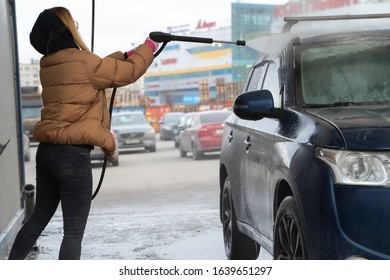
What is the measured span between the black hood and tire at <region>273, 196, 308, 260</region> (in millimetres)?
1383

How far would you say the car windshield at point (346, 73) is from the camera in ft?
15.2

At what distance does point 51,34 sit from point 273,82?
155cm

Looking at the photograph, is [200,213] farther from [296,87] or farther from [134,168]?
[134,168]

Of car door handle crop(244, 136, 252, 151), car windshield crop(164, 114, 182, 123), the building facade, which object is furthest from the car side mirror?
car windshield crop(164, 114, 182, 123)

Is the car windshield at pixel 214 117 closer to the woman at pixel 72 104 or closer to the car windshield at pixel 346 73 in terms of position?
the car windshield at pixel 346 73

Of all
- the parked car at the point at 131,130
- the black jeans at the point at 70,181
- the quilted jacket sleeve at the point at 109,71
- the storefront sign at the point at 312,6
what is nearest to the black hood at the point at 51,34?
the quilted jacket sleeve at the point at 109,71

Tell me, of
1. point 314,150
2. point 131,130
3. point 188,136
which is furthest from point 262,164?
point 131,130

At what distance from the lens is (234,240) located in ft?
20.6

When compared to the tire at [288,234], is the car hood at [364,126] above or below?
above

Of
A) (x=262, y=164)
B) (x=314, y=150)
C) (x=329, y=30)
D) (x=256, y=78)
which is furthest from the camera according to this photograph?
(x=256, y=78)

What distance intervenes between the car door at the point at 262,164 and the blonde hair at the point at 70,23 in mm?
1180

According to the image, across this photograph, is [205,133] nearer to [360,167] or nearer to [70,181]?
[70,181]

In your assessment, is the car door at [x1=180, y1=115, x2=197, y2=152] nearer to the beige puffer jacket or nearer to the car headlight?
the beige puffer jacket
